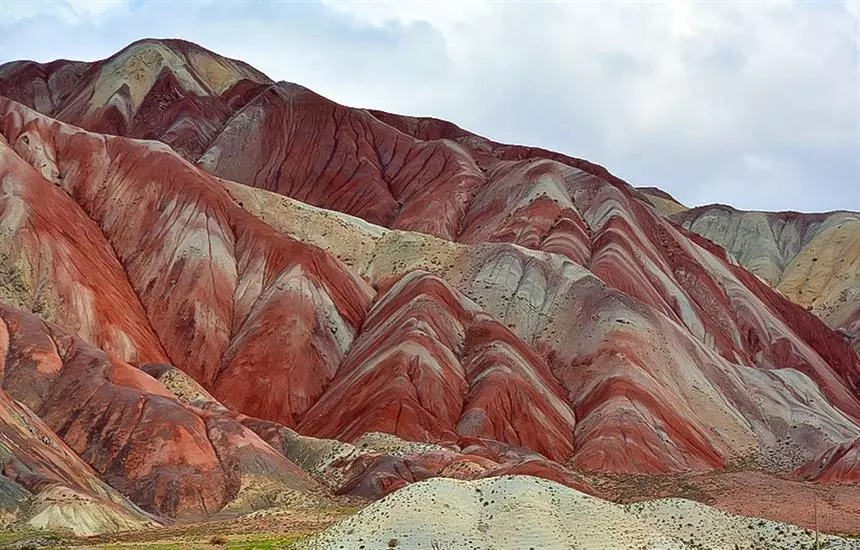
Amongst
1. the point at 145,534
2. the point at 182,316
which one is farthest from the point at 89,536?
the point at 182,316

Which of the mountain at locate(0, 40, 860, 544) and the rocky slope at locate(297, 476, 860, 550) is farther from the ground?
the mountain at locate(0, 40, 860, 544)

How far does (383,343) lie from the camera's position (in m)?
106

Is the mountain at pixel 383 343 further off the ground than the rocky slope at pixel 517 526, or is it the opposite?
the mountain at pixel 383 343

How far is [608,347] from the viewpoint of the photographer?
4313 inches

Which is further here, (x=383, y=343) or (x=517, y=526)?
(x=383, y=343)

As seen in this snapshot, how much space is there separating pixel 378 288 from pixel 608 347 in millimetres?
24094

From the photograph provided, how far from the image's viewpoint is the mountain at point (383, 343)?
3164 inches

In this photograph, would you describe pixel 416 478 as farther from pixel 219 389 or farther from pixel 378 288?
pixel 378 288

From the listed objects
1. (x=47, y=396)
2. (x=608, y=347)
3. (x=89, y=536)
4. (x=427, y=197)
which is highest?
(x=427, y=197)

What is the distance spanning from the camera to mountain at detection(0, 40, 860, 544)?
8038 cm

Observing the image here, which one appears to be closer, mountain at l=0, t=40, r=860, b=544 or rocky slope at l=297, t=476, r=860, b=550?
rocky slope at l=297, t=476, r=860, b=550

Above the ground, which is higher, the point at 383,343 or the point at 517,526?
the point at 383,343

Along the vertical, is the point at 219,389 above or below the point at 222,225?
below

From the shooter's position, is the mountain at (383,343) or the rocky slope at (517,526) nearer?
the rocky slope at (517,526)
